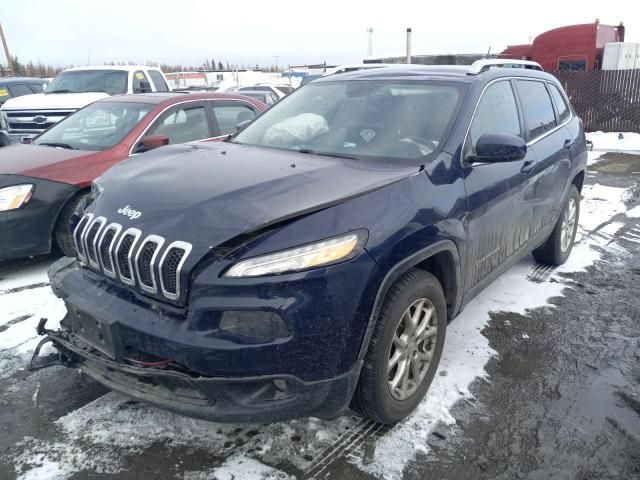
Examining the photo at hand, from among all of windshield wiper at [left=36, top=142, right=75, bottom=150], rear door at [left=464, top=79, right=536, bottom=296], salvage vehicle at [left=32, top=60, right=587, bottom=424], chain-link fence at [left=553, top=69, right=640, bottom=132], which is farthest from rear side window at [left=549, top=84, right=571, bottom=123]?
chain-link fence at [left=553, top=69, right=640, bottom=132]

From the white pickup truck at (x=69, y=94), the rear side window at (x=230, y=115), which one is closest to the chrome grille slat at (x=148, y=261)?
the rear side window at (x=230, y=115)

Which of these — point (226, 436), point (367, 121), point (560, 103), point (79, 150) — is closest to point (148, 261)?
point (226, 436)

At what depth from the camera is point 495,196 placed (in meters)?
3.37

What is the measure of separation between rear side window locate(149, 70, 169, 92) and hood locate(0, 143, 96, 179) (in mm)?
5779

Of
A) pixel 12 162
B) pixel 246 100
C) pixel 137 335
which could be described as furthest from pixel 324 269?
pixel 246 100

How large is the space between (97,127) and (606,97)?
14.8 meters

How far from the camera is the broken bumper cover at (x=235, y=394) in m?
2.24

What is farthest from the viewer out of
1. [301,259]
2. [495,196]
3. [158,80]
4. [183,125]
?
[158,80]

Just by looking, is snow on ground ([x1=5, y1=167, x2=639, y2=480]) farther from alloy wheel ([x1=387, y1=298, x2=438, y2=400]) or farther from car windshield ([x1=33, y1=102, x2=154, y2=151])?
car windshield ([x1=33, y1=102, x2=154, y2=151])

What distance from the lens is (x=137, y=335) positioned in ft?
7.63

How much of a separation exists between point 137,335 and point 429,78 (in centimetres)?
251

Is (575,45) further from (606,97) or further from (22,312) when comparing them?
(22,312)

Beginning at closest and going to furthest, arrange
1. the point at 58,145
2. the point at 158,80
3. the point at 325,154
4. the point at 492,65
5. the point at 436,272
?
the point at 436,272 < the point at 325,154 < the point at 492,65 < the point at 58,145 < the point at 158,80

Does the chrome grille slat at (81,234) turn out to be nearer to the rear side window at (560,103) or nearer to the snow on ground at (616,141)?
the rear side window at (560,103)
